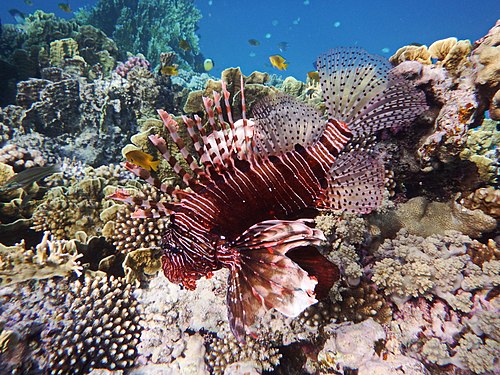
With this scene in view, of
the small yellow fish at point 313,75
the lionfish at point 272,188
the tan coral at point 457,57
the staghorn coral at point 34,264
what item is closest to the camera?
the lionfish at point 272,188

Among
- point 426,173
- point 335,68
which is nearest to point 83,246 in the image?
point 335,68

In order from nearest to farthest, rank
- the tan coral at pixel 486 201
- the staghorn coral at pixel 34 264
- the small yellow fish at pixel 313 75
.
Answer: the staghorn coral at pixel 34 264, the tan coral at pixel 486 201, the small yellow fish at pixel 313 75

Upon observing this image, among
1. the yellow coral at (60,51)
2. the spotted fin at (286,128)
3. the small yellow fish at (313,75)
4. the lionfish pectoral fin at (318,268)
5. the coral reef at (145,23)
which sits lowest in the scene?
the lionfish pectoral fin at (318,268)

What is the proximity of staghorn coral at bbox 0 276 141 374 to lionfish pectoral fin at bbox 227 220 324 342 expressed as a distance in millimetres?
1592

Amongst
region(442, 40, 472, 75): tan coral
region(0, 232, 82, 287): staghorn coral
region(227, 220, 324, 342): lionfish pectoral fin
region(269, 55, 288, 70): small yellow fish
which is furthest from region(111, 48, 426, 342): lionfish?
region(269, 55, 288, 70): small yellow fish

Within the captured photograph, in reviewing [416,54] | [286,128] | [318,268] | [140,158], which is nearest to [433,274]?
[318,268]

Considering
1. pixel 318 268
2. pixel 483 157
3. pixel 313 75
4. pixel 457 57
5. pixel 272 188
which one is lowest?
pixel 318 268

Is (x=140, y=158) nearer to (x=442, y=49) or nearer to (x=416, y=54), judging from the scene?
(x=416, y=54)

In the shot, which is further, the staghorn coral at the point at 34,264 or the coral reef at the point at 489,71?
the coral reef at the point at 489,71

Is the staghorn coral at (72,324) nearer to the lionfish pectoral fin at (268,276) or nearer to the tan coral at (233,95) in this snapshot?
the lionfish pectoral fin at (268,276)

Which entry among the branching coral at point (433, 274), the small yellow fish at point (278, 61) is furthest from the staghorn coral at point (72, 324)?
the small yellow fish at point (278, 61)

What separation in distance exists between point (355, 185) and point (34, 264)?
3.16 m

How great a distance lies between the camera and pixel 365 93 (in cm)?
270

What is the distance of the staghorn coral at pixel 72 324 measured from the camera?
2359 millimetres
